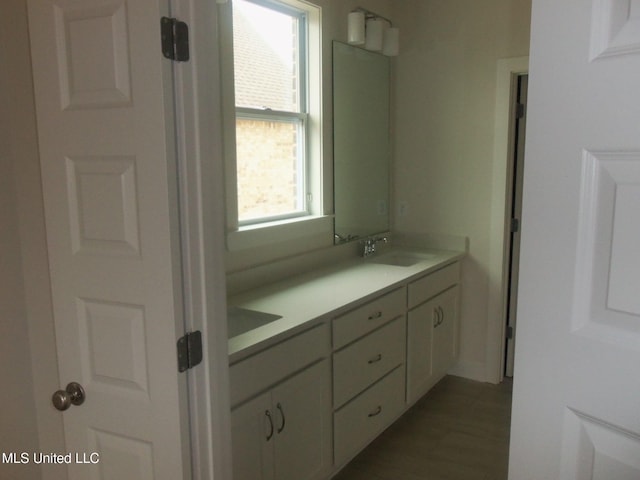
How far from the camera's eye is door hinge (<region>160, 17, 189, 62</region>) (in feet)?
3.89

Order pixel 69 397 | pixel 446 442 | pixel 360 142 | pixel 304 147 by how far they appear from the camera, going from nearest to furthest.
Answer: pixel 69 397 < pixel 446 442 < pixel 304 147 < pixel 360 142

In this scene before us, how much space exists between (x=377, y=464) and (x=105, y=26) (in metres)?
2.37

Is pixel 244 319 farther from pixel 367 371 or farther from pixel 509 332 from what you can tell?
pixel 509 332

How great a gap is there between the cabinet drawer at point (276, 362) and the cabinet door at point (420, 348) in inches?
37.3

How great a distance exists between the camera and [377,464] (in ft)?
9.11

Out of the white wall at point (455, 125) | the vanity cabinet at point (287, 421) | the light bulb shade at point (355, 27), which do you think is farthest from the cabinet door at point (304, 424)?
the light bulb shade at point (355, 27)

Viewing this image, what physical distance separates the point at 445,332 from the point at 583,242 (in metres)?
2.75

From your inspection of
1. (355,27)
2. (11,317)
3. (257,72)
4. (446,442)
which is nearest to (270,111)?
(257,72)

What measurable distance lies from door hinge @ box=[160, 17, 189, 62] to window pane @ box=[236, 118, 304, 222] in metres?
1.47

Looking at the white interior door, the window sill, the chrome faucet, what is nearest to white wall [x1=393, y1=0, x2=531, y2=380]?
the chrome faucet

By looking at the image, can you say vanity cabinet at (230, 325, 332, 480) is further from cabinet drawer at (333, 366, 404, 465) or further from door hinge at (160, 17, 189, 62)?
door hinge at (160, 17, 189, 62)

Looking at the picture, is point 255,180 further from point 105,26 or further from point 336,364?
point 105,26

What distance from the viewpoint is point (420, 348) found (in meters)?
3.29

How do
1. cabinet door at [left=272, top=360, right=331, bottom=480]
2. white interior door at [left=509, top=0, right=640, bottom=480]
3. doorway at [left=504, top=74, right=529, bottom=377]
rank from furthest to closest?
doorway at [left=504, top=74, right=529, bottom=377] < cabinet door at [left=272, top=360, right=331, bottom=480] < white interior door at [left=509, top=0, right=640, bottom=480]
